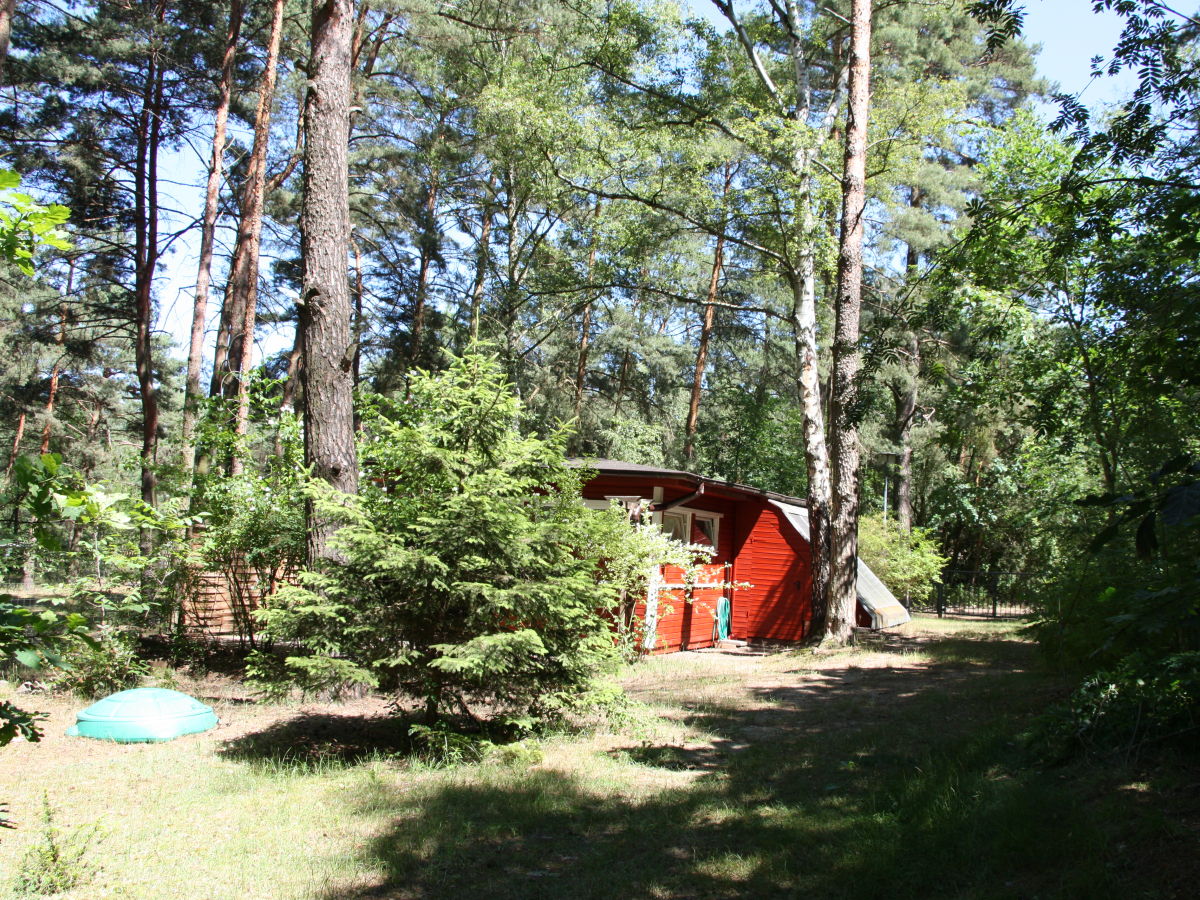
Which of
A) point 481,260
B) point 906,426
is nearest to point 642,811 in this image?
point 481,260

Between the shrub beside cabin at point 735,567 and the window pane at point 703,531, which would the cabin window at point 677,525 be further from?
the window pane at point 703,531

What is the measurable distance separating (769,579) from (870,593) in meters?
2.24

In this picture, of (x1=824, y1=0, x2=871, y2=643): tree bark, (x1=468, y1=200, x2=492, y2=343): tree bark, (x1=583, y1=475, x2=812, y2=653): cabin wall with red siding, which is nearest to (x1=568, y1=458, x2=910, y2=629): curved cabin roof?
(x1=583, y1=475, x2=812, y2=653): cabin wall with red siding

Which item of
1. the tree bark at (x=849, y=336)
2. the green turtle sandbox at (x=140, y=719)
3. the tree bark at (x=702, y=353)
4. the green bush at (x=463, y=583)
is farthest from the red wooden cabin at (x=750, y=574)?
the tree bark at (x=702, y=353)

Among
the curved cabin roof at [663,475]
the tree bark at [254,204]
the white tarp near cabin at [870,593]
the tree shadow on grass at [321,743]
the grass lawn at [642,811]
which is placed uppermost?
the tree bark at [254,204]

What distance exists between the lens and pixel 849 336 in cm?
1209

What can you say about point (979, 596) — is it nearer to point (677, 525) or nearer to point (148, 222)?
point (677, 525)

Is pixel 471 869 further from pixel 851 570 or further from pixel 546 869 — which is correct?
pixel 851 570

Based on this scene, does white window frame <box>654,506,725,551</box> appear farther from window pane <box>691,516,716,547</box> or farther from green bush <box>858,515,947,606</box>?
green bush <box>858,515,947,606</box>

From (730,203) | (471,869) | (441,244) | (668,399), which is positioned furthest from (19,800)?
(668,399)

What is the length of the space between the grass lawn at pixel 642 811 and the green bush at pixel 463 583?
0.63 meters

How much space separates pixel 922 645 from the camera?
13180mm

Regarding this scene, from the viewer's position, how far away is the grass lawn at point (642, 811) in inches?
147

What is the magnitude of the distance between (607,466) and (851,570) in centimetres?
412
